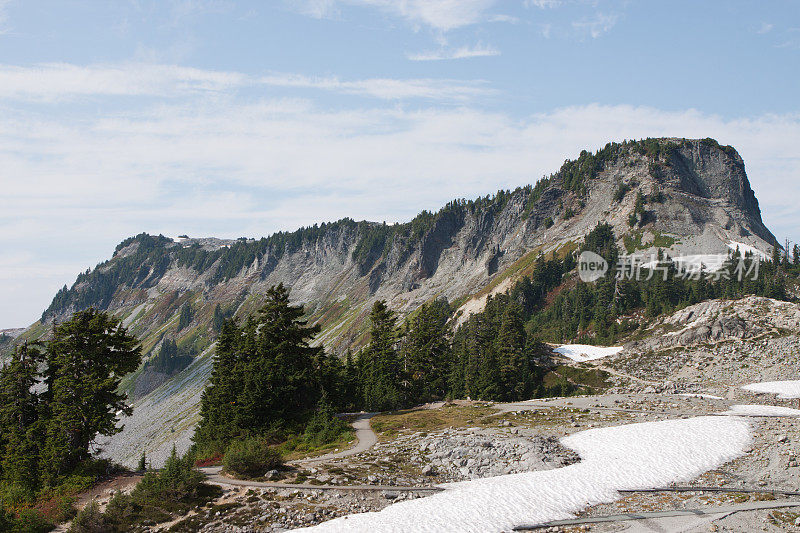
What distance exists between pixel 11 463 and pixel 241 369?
63.8 feet

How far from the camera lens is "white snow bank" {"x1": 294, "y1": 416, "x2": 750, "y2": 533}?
24.6 m


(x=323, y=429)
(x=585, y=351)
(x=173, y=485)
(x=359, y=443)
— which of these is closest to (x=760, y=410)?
(x=359, y=443)

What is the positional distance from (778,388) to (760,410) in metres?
26.8

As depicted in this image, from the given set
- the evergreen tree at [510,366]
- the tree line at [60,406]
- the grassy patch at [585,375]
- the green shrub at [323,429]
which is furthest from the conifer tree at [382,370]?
the grassy patch at [585,375]

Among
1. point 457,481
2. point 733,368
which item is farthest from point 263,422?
point 733,368

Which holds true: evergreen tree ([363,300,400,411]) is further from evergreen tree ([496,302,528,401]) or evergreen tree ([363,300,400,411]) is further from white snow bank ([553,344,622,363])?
white snow bank ([553,344,622,363])

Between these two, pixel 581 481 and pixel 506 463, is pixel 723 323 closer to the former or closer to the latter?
pixel 506 463

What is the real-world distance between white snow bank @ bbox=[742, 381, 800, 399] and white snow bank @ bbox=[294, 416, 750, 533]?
34.4 metres

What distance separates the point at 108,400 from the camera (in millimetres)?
38531

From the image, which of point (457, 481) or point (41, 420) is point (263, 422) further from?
point (457, 481)

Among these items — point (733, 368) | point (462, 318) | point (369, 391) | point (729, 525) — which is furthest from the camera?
point (462, 318)

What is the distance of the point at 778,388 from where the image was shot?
73.1m

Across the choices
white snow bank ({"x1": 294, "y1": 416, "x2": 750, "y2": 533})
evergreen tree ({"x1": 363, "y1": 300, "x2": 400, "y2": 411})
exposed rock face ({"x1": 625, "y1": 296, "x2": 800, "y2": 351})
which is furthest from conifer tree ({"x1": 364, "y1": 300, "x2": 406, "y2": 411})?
exposed rock face ({"x1": 625, "y1": 296, "x2": 800, "y2": 351})

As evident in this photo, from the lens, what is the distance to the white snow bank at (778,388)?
68706 mm
